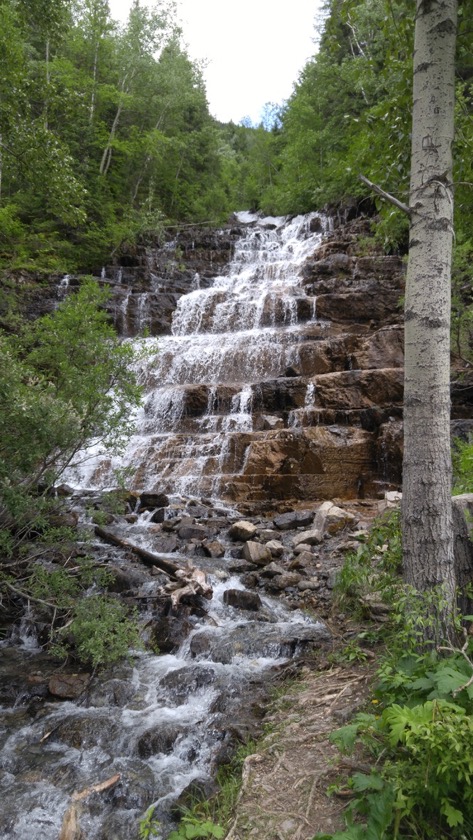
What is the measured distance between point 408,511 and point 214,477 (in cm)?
970

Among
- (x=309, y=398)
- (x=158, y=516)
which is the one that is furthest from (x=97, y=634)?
(x=309, y=398)

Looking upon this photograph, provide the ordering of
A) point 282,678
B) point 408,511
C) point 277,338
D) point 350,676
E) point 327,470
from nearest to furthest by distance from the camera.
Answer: point 408,511 < point 350,676 < point 282,678 < point 327,470 < point 277,338

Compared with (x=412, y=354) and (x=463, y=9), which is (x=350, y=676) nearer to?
(x=412, y=354)

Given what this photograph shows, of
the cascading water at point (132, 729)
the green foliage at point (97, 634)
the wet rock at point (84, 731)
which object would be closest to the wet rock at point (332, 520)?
the cascading water at point (132, 729)

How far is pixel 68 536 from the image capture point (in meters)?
5.57

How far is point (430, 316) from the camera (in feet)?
9.70

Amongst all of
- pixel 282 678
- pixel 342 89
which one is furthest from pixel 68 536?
pixel 342 89

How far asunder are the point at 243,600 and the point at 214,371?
39.1 ft

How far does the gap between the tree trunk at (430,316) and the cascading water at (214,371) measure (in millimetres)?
6105

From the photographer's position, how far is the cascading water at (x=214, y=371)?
13.0 m

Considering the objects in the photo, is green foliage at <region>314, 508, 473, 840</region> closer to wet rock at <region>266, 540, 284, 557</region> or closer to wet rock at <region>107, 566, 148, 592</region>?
wet rock at <region>107, 566, 148, 592</region>

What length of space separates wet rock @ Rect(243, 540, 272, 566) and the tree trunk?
5126 millimetres

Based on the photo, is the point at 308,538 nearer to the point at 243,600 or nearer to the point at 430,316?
the point at 243,600

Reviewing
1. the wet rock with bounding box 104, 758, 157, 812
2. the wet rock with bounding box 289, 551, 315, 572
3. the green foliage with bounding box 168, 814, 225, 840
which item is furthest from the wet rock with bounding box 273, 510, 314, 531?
the green foliage with bounding box 168, 814, 225, 840
